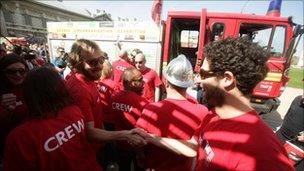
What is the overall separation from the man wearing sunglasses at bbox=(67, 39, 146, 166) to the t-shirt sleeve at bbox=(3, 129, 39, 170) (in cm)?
57

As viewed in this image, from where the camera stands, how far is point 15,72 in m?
2.79

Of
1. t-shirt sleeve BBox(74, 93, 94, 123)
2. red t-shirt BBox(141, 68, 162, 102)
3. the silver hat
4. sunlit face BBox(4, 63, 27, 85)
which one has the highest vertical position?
the silver hat

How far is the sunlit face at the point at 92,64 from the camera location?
2.52 metres

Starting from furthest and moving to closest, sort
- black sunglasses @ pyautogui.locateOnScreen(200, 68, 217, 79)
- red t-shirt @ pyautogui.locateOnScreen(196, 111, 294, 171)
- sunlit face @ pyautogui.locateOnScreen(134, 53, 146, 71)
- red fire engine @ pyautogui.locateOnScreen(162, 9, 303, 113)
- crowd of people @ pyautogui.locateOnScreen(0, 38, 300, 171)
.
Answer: red fire engine @ pyautogui.locateOnScreen(162, 9, 303, 113) → sunlit face @ pyautogui.locateOnScreen(134, 53, 146, 71) → black sunglasses @ pyautogui.locateOnScreen(200, 68, 217, 79) → crowd of people @ pyautogui.locateOnScreen(0, 38, 300, 171) → red t-shirt @ pyautogui.locateOnScreen(196, 111, 294, 171)

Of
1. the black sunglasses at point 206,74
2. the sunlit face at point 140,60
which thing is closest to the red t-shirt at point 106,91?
the sunlit face at point 140,60

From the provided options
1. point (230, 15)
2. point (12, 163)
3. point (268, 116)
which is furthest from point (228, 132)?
point (268, 116)

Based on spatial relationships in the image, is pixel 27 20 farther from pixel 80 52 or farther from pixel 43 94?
pixel 43 94

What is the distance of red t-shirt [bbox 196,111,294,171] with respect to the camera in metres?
1.24

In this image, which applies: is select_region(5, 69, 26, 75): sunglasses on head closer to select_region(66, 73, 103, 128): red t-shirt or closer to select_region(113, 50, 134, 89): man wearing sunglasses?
select_region(66, 73, 103, 128): red t-shirt

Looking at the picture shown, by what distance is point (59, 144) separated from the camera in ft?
5.89

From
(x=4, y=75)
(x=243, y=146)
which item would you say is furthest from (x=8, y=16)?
(x=243, y=146)

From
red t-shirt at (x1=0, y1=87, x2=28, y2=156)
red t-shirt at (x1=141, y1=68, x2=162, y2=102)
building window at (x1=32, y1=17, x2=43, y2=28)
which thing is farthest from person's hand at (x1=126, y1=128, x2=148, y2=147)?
building window at (x1=32, y1=17, x2=43, y2=28)

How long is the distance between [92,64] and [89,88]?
26cm

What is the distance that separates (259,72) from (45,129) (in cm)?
147
